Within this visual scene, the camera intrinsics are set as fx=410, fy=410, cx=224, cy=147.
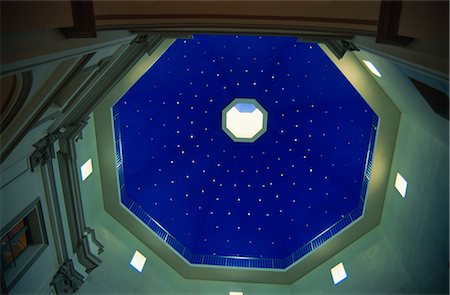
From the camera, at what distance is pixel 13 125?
728 cm

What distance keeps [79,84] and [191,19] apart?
3435 mm

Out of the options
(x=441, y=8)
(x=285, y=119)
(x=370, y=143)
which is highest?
(x=285, y=119)

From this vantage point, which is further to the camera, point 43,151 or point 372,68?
point 372,68

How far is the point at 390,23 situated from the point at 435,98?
279 centimetres

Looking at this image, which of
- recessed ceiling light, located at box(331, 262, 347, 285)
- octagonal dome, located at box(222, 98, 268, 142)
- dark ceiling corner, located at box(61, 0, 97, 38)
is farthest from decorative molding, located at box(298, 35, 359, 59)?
octagonal dome, located at box(222, 98, 268, 142)

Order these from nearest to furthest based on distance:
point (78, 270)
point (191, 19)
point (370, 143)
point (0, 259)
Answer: point (191, 19), point (0, 259), point (78, 270), point (370, 143)

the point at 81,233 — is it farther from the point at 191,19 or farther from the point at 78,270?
the point at 191,19

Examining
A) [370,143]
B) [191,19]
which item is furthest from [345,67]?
[191,19]

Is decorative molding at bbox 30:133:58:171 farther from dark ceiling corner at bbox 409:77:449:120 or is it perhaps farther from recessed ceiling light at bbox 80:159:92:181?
dark ceiling corner at bbox 409:77:449:120

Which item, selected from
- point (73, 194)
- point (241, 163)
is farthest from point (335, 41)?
point (241, 163)

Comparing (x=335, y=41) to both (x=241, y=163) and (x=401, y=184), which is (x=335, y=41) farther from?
(x=241, y=163)

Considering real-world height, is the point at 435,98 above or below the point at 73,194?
below

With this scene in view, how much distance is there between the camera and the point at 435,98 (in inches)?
318

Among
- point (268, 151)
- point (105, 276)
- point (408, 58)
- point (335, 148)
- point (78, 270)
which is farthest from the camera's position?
point (268, 151)
